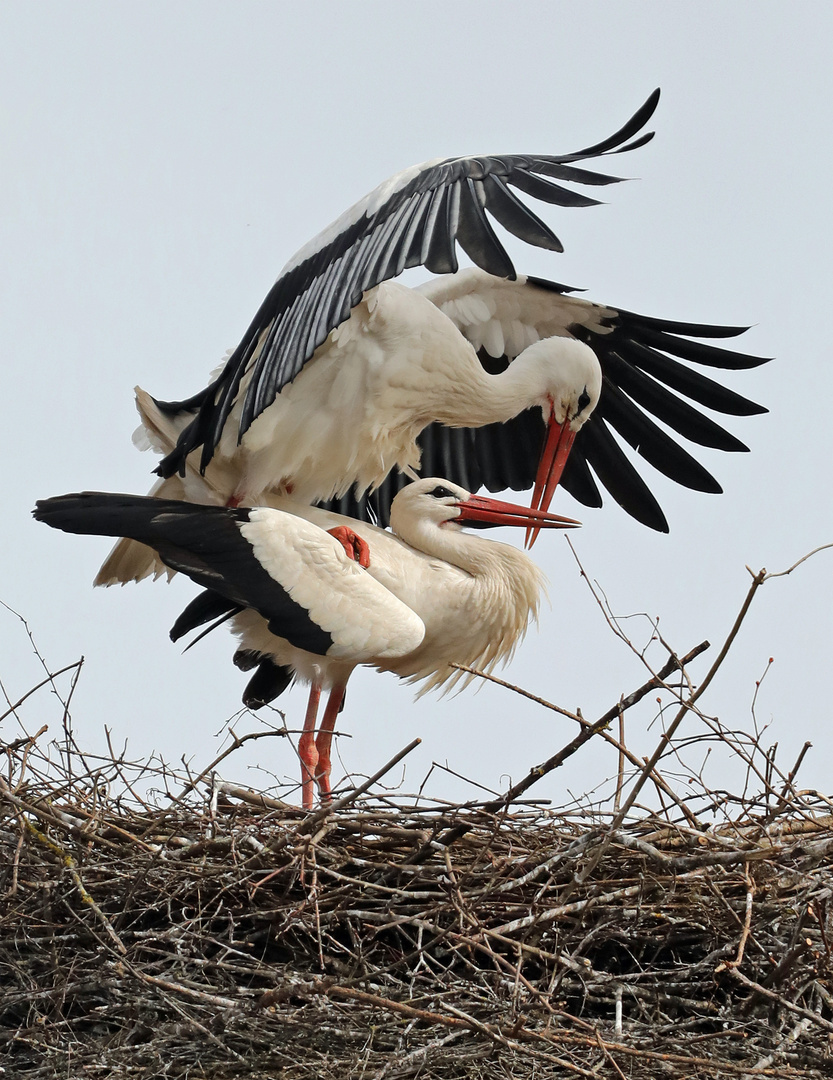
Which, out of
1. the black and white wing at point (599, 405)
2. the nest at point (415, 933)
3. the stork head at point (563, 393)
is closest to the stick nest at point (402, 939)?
the nest at point (415, 933)

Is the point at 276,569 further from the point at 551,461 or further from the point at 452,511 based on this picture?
the point at 551,461

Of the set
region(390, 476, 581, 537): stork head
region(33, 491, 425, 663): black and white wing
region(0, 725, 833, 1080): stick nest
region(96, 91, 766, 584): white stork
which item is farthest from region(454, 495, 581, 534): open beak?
region(0, 725, 833, 1080): stick nest

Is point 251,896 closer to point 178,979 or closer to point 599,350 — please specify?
point 178,979

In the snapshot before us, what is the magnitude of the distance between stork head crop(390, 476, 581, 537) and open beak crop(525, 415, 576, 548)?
0.16m

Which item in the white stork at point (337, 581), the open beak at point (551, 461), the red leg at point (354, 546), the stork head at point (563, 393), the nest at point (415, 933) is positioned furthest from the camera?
the open beak at point (551, 461)

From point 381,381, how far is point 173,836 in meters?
1.59

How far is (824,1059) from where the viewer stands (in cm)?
261

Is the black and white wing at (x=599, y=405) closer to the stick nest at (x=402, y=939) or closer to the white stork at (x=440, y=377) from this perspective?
the white stork at (x=440, y=377)

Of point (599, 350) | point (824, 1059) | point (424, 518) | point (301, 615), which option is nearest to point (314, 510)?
point (424, 518)

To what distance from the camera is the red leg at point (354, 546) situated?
13.1 feet

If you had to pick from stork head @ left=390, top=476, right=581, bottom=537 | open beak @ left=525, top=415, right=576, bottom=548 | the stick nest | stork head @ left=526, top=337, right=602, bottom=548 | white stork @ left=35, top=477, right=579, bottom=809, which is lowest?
the stick nest

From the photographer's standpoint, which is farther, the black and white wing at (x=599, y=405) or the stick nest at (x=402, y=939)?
the black and white wing at (x=599, y=405)

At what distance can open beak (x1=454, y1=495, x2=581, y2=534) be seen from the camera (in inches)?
173

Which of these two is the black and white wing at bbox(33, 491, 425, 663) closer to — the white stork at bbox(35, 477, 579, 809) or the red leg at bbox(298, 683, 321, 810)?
the white stork at bbox(35, 477, 579, 809)
